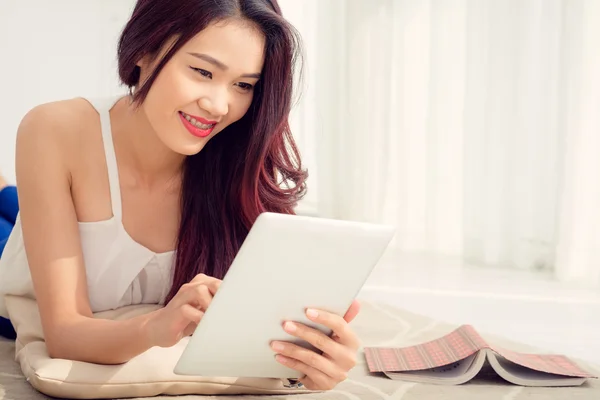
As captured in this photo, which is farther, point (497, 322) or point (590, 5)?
point (590, 5)

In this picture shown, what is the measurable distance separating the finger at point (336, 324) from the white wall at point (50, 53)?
19.0 feet

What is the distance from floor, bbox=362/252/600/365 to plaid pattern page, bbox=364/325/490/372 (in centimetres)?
61

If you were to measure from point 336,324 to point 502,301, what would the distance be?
2254 millimetres

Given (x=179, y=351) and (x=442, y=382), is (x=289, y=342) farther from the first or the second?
(x=442, y=382)

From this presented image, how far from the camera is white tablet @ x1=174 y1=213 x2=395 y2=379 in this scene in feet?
4.26

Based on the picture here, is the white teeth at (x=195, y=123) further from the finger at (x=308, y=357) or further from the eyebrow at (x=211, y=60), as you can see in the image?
the finger at (x=308, y=357)

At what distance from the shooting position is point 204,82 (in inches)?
68.6

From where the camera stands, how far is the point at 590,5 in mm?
3904

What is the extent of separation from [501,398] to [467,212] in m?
2.95

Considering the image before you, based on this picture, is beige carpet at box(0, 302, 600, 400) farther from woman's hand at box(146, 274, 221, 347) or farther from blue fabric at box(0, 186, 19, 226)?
blue fabric at box(0, 186, 19, 226)

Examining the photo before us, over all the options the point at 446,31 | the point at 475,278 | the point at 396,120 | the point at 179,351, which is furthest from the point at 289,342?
the point at 396,120

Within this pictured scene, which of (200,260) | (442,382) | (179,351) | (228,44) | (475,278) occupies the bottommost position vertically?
(475,278)

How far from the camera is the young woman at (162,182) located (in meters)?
1.67

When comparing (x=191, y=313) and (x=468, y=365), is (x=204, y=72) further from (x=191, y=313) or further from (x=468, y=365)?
(x=468, y=365)
